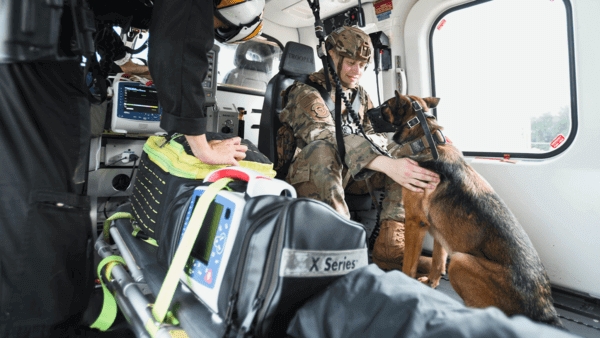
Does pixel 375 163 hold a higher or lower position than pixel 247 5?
lower

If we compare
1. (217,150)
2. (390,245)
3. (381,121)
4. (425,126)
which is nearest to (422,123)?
(425,126)

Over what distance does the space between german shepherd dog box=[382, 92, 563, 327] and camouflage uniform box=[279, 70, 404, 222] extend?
1.01 ft

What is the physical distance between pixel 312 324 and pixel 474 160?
229 centimetres

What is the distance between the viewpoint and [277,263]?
1.94 feet

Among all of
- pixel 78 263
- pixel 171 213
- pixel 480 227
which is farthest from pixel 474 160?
pixel 78 263

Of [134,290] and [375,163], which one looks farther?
[375,163]

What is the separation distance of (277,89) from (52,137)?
1.71m

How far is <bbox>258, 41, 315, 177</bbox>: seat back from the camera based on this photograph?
7.92 feet

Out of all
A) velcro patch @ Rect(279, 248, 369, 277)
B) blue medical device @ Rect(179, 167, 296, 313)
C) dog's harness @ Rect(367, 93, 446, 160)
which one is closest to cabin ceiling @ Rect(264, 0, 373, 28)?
dog's harness @ Rect(367, 93, 446, 160)

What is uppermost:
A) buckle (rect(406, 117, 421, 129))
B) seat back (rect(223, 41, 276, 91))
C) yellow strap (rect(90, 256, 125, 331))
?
seat back (rect(223, 41, 276, 91))

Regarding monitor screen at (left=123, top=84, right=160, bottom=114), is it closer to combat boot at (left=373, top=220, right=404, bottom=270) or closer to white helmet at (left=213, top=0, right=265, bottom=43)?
white helmet at (left=213, top=0, right=265, bottom=43)

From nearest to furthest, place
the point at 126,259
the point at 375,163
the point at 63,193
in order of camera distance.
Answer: the point at 63,193 < the point at 126,259 < the point at 375,163

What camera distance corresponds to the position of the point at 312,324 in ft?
1.88

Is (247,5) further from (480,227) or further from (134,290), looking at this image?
(480,227)
